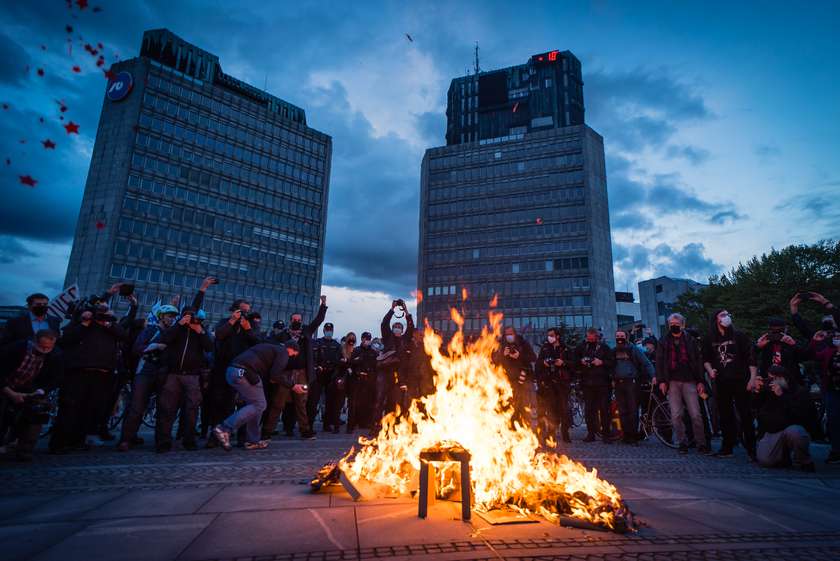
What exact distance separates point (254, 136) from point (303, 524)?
92.1m

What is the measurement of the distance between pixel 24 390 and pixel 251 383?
3115 millimetres

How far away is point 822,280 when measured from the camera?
35.5 meters

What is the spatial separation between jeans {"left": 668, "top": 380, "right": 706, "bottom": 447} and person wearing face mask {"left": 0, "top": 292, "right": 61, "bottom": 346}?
425 inches

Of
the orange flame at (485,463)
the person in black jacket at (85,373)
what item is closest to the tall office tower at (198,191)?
the person in black jacket at (85,373)

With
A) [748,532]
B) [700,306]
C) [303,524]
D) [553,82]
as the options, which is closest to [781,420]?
[748,532]

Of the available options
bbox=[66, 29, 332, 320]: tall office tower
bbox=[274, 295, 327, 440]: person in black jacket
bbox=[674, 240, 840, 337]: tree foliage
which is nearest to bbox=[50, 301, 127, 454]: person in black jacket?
bbox=[274, 295, 327, 440]: person in black jacket

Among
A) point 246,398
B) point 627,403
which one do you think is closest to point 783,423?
point 627,403

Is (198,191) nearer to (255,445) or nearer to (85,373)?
(85,373)

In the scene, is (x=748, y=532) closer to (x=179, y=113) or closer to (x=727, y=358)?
(x=727, y=358)

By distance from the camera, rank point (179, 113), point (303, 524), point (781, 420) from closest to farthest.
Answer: point (303, 524), point (781, 420), point (179, 113)

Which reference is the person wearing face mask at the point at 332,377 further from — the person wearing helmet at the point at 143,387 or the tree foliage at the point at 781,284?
the tree foliage at the point at 781,284

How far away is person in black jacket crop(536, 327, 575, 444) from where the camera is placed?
31.7 feet

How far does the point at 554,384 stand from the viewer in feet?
32.6

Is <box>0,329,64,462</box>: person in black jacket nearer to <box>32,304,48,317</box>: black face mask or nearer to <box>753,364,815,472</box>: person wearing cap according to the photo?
<box>32,304,48,317</box>: black face mask
